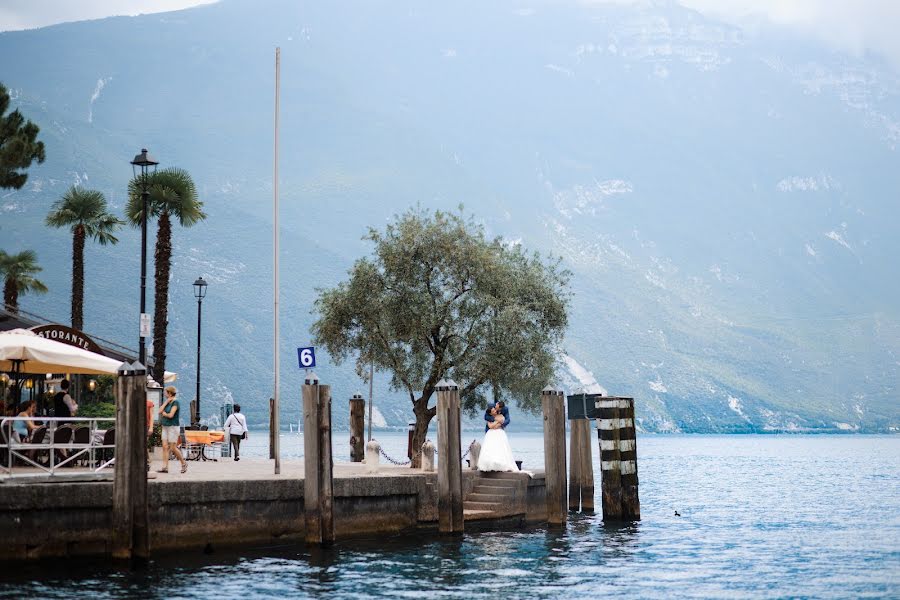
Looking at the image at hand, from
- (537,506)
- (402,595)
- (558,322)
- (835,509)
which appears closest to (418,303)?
(558,322)

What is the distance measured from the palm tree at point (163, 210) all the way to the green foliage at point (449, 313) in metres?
→ 16.6

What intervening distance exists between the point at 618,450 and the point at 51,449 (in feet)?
46.9

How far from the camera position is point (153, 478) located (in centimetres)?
2408

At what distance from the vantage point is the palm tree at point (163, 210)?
52844mm

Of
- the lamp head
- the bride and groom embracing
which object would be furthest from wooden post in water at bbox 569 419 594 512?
the lamp head

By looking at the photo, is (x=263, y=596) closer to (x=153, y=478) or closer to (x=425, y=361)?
(x=153, y=478)

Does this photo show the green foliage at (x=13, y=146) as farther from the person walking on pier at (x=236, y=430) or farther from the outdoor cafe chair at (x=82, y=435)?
the outdoor cafe chair at (x=82, y=435)

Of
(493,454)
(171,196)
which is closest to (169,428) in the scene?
(493,454)

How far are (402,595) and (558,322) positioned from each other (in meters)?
18.3

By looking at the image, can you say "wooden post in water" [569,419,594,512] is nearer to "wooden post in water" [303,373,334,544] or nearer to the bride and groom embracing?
the bride and groom embracing

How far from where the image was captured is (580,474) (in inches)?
1404

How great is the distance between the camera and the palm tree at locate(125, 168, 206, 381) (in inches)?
2080

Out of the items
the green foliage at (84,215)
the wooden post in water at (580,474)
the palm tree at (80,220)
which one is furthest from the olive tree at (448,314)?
the green foliage at (84,215)

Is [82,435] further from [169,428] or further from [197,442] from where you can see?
[197,442]
